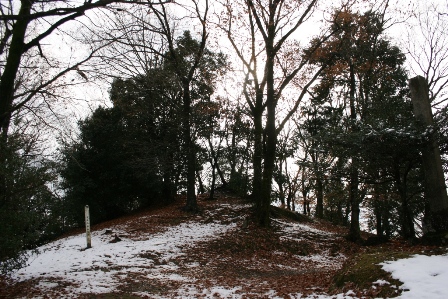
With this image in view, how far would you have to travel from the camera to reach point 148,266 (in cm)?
915

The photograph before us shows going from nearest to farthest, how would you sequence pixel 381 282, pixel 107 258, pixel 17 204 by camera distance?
pixel 381 282 < pixel 17 204 < pixel 107 258

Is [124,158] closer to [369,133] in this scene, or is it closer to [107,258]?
[107,258]

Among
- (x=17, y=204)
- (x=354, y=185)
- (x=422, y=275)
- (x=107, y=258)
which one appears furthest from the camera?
(x=354, y=185)

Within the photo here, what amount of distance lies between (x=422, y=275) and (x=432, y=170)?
15.0ft

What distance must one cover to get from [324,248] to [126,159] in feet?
40.1

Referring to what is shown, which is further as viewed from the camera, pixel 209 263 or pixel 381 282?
pixel 209 263

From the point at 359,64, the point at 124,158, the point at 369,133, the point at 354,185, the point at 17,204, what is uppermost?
the point at 359,64

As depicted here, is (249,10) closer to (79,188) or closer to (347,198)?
(347,198)

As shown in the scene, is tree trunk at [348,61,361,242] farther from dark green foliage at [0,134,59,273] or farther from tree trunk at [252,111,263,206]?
dark green foliage at [0,134,59,273]

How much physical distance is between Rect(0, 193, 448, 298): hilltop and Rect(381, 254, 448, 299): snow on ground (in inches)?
6.3

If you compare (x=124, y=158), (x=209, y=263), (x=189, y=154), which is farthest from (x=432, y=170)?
(x=124, y=158)

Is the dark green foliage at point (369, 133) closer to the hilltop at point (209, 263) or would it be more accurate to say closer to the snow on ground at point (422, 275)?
the hilltop at point (209, 263)

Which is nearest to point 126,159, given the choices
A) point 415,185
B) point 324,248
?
point 324,248

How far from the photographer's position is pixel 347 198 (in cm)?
1295
